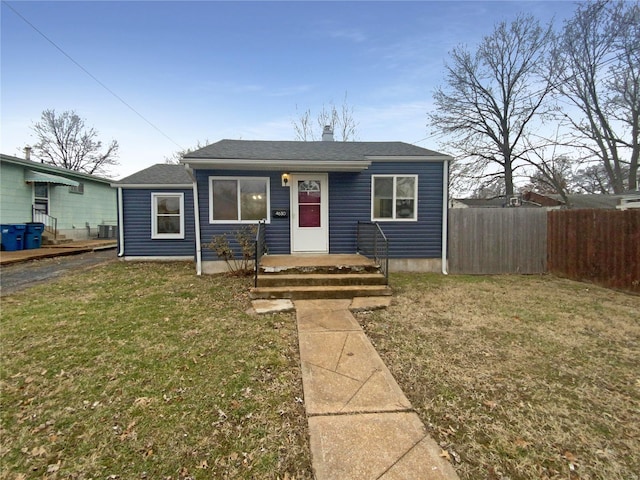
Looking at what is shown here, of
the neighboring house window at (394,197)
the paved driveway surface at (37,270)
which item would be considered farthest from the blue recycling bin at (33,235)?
the neighboring house window at (394,197)

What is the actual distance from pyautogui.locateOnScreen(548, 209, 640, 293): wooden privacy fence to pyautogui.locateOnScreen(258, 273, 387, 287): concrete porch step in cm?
507

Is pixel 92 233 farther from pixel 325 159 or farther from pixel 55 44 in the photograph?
pixel 325 159

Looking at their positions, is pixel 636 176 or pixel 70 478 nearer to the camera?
pixel 70 478

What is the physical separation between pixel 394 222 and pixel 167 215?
7469 mm

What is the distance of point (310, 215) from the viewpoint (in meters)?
7.85

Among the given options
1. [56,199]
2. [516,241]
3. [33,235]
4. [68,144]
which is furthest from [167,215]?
[68,144]

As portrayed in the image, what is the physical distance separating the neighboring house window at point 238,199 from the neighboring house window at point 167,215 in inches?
124

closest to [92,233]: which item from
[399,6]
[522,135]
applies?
[399,6]

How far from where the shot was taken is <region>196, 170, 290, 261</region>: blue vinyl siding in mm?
7383

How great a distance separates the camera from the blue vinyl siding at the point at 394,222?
309 inches

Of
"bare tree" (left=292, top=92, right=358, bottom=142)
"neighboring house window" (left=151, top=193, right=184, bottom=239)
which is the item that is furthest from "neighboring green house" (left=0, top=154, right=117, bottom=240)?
"bare tree" (left=292, top=92, right=358, bottom=142)

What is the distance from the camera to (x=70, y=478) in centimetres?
177

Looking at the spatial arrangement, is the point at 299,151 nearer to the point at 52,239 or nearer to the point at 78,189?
the point at 52,239

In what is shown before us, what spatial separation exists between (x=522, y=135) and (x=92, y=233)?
25687mm
